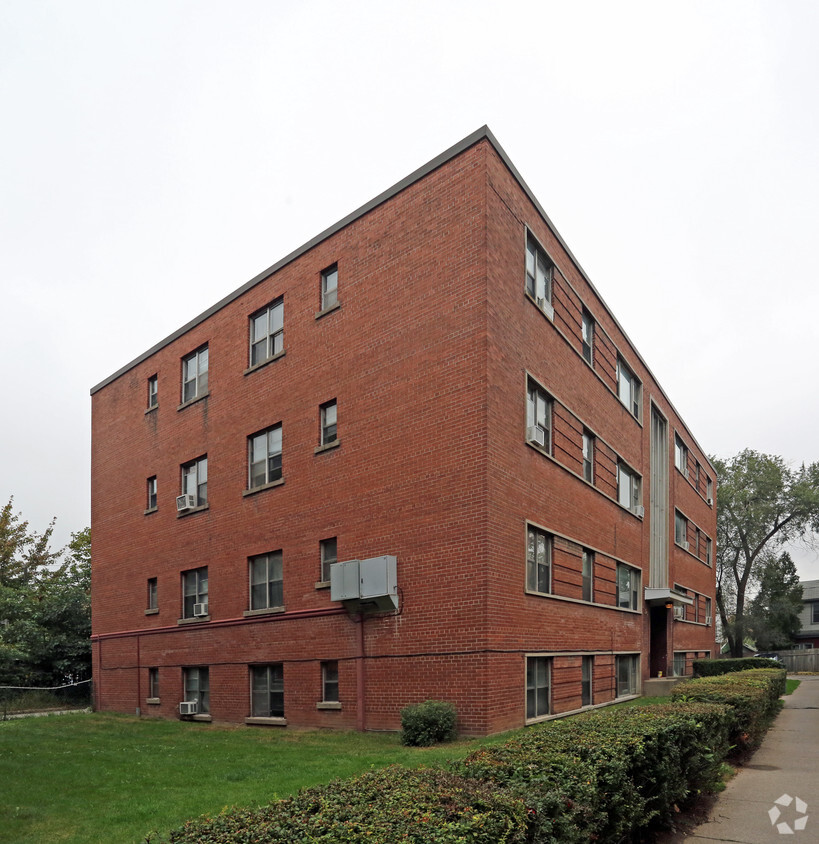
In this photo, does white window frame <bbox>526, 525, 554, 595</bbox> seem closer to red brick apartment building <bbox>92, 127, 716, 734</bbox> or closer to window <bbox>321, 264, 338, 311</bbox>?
red brick apartment building <bbox>92, 127, 716, 734</bbox>

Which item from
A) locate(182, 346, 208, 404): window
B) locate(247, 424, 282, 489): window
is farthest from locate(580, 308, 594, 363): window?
locate(182, 346, 208, 404): window

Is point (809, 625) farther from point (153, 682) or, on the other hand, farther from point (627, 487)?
point (153, 682)

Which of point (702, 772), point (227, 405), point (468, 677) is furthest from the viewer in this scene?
point (227, 405)

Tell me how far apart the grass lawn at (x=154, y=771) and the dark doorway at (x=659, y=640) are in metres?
17.5

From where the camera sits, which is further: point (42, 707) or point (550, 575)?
point (42, 707)

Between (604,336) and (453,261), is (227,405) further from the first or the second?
(604,336)

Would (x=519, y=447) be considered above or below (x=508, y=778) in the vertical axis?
above

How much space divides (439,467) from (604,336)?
1067cm

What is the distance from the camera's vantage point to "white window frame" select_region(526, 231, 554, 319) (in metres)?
20.4

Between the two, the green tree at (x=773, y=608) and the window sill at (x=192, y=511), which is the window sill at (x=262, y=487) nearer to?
the window sill at (x=192, y=511)

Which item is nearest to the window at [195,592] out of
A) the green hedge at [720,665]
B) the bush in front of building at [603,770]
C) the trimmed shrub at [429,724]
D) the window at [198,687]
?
the window at [198,687]

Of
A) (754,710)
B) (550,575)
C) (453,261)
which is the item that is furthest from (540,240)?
(754,710)

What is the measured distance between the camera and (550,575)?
20.2 meters

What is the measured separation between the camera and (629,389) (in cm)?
2948
